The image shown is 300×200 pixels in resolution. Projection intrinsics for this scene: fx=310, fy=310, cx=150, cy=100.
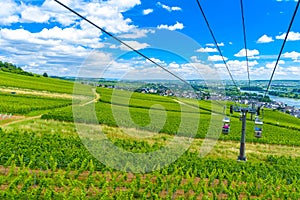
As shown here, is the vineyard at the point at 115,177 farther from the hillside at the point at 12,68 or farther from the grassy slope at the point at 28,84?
the hillside at the point at 12,68

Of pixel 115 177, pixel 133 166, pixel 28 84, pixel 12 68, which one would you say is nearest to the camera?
pixel 115 177

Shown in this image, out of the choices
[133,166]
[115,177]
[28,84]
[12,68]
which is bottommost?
[133,166]

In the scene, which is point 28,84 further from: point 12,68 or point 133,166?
point 133,166

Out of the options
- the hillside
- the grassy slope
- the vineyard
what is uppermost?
the hillside

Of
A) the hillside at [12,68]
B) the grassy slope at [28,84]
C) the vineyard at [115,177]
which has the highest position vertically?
the hillside at [12,68]

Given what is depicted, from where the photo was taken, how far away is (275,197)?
14.1 metres

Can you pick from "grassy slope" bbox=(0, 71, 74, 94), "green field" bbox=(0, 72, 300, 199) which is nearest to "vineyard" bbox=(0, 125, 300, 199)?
"green field" bbox=(0, 72, 300, 199)

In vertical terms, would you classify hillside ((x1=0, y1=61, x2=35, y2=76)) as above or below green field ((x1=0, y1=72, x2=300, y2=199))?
above

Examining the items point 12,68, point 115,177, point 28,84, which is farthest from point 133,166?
point 12,68

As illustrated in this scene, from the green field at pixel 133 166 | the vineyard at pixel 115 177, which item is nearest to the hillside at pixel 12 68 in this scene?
the green field at pixel 133 166

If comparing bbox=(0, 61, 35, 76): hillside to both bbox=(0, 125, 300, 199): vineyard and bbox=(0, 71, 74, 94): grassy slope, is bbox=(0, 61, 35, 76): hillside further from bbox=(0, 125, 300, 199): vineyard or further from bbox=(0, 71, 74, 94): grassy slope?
bbox=(0, 125, 300, 199): vineyard

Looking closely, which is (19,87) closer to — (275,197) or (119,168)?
(119,168)

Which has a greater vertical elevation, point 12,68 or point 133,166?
point 12,68

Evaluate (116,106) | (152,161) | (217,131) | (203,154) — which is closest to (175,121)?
(217,131)
